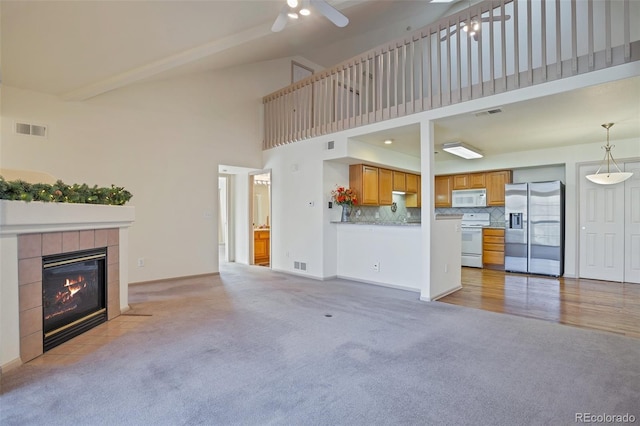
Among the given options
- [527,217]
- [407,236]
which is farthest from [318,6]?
[527,217]

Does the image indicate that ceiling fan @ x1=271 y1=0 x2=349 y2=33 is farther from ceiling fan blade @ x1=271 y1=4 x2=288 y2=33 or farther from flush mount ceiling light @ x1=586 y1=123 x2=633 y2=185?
A: flush mount ceiling light @ x1=586 y1=123 x2=633 y2=185

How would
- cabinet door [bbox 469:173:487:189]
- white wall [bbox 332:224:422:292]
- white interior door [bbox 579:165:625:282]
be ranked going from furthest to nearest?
1. cabinet door [bbox 469:173:487:189]
2. white interior door [bbox 579:165:625:282]
3. white wall [bbox 332:224:422:292]

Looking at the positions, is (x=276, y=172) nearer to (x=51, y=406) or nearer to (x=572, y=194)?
(x=51, y=406)

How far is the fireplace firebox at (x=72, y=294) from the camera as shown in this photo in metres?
2.68

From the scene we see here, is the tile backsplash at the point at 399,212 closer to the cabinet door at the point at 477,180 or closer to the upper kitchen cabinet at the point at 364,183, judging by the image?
the upper kitchen cabinet at the point at 364,183

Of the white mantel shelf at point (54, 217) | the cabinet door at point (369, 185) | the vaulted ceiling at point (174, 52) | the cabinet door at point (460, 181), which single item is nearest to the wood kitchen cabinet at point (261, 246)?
the cabinet door at point (369, 185)

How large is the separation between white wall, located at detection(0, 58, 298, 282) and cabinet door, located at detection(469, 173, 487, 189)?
192 inches

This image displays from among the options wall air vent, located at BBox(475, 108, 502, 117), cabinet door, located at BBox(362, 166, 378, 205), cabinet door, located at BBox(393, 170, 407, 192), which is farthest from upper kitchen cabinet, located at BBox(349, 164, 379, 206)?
wall air vent, located at BBox(475, 108, 502, 117)

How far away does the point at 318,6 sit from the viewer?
307 cm

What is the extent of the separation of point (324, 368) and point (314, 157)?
13.1 ft

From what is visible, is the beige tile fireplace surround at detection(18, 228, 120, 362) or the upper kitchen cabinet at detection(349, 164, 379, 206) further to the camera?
the upper kitchen cabinet at detection(349, 164, 379, 206)

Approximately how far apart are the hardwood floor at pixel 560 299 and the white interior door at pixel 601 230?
11.0 inches

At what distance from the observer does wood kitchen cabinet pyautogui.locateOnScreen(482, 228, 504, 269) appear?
6.61 meters

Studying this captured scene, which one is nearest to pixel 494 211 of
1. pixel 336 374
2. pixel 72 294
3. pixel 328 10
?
pixel 328 10
